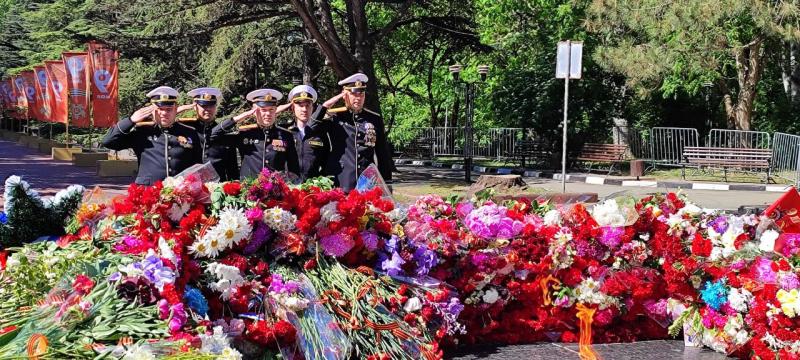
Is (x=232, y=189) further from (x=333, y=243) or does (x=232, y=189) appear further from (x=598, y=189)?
(x=598, y=189)

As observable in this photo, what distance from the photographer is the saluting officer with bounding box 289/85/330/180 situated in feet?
20.5

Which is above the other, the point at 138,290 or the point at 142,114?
the point at 142,114

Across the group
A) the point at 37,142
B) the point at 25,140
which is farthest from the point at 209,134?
the point at 25,140

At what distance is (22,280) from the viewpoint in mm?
3375

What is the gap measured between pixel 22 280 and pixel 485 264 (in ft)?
7.76

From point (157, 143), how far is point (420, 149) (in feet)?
85.1

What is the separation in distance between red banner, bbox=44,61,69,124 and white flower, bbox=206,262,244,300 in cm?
2195

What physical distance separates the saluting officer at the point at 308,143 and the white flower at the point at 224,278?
8.44 feet

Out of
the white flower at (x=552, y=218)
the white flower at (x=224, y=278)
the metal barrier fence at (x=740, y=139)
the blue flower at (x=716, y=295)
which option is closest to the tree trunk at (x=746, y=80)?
the metal barrier fence at (x=740, y=139)

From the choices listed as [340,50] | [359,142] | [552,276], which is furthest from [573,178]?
[552,276]

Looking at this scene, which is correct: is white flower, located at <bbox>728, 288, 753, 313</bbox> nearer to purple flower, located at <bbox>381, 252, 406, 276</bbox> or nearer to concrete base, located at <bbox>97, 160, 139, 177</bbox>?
purple flower, located at <bbox>381, 252, 406, 276</bbox>

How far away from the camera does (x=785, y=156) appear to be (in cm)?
1925

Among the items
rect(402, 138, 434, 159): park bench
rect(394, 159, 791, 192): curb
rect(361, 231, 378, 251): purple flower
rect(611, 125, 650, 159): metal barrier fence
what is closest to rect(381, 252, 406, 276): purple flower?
rect(361, 231, 378, 251): purple flower

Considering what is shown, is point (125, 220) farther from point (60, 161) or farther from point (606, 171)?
point (60, 161)
